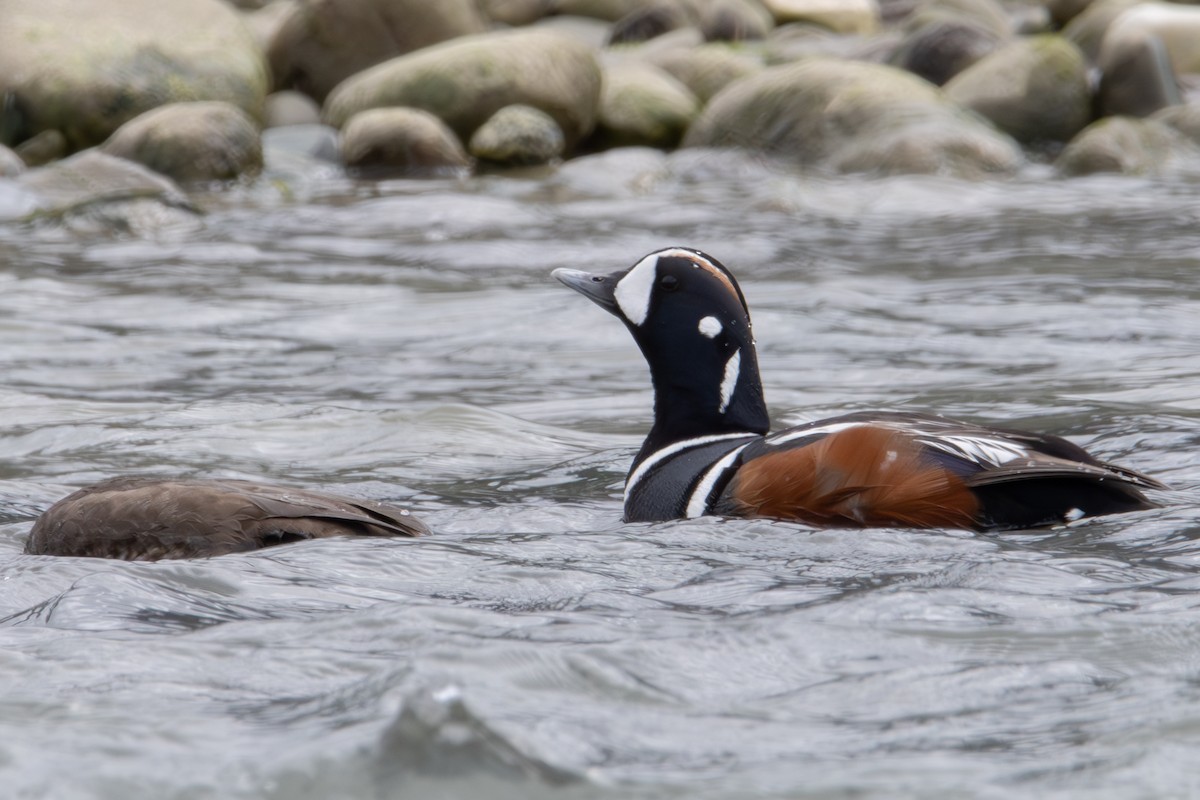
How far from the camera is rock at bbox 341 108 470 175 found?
15.7 meters

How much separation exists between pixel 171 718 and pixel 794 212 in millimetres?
10087

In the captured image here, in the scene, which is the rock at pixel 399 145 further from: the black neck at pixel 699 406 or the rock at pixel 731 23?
the black neck at pixel 699 406

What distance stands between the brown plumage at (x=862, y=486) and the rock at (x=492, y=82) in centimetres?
1258

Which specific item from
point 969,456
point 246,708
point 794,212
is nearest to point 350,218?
point 794,212

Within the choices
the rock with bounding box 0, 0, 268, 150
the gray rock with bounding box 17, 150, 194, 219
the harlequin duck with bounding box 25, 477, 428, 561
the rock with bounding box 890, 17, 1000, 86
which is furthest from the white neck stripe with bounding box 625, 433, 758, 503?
the rock with bounding box 890, 17, 1000, 86

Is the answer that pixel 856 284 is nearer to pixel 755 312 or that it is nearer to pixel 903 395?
pixel 755 312

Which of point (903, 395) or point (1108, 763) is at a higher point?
point (1108, 763)

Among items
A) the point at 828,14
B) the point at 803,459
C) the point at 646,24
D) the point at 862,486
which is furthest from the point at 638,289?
the point at 828,14

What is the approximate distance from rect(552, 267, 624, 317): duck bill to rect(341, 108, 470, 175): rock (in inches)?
427

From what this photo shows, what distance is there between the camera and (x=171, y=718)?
9.60ft

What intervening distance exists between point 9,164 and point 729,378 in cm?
1067

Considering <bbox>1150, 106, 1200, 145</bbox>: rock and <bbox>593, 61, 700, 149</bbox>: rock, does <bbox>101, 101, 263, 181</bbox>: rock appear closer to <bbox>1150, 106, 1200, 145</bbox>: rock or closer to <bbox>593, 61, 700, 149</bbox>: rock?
<bbox>593, 61, 700, 149</bbox>: rock

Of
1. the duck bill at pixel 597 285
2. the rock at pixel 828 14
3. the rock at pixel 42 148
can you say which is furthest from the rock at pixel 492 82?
the duck bill at pixel 597 285

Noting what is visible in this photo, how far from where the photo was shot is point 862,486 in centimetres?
439
